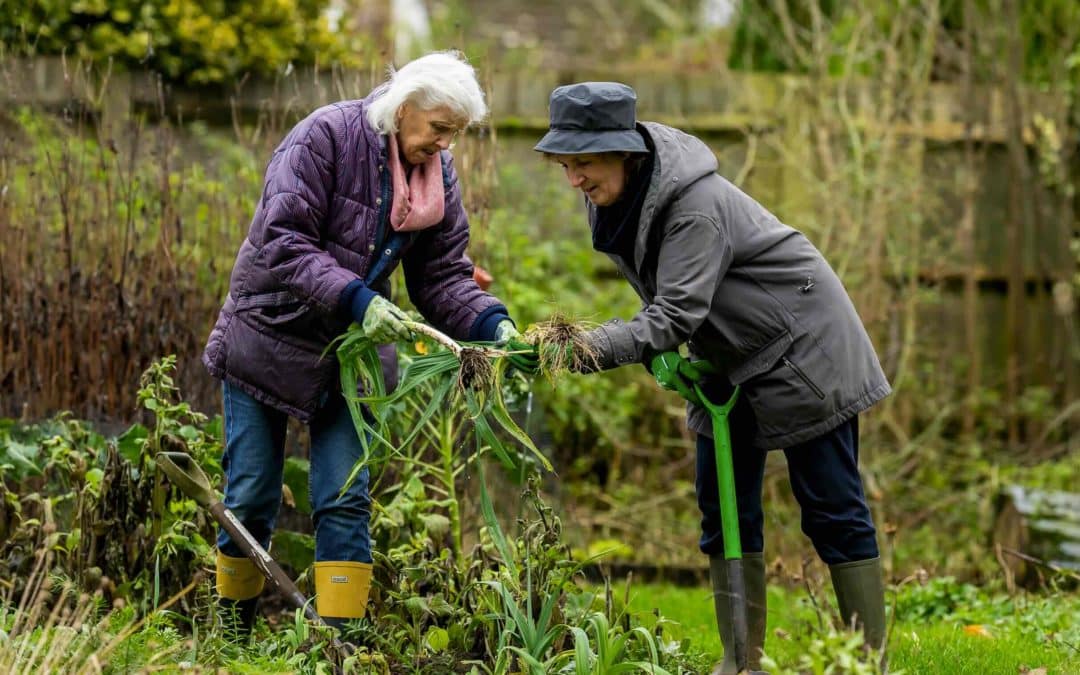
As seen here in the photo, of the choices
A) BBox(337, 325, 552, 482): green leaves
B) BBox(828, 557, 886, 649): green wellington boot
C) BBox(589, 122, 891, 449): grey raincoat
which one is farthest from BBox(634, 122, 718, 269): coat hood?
BBox(828, 557, 886, 649): green wellington boot

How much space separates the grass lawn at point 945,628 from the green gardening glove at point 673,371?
2.15 feet

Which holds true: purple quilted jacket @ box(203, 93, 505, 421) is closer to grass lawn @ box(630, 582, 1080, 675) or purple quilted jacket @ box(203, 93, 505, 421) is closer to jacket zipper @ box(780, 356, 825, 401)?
jacket zipper @ box(780, 356, 825, 401)

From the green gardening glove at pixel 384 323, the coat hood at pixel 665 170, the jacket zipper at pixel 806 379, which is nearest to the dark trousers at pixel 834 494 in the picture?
the jacket zipper at pixel 806 379

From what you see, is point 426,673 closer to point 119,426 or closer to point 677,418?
point 119,426

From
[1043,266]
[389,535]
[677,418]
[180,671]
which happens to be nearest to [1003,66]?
[1043,266]

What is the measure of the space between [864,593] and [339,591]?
141 centimetres

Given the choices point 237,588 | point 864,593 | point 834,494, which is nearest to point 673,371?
point 834,494

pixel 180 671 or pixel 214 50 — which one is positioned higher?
pixel 214 50

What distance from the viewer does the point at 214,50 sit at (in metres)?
7.30

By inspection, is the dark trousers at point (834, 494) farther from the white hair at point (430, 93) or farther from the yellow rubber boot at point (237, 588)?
the yellow rubber boot at point (237, 588)

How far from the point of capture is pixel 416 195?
3.71 metres

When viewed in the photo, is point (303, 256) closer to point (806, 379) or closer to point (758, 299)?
point (758, 299)

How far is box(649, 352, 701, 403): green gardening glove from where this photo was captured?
3.61 m

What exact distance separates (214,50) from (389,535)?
3806mm
